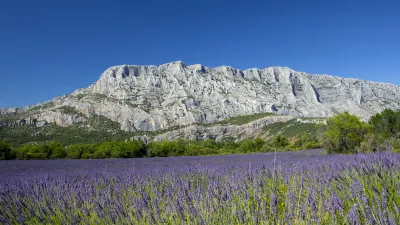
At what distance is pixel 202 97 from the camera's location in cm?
13362

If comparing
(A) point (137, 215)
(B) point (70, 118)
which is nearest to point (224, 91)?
(B) point (70, 118)

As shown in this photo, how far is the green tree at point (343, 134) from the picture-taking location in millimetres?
24078

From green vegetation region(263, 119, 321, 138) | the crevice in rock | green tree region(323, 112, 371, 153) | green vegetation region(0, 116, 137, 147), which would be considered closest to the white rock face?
green vegetation region(263, 119, 321, 138)

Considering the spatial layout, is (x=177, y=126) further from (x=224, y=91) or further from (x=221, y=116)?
(x=224, y=91)

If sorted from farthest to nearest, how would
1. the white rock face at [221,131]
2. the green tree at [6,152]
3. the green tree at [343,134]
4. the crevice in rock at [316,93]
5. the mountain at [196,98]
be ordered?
the crevice in rock at [316,93]
the mountain at [196,98]
the white rock face at [221,131]
the green tree at [6,152]
the green tree at [343,134]

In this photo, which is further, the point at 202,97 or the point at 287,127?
the point at 202,97

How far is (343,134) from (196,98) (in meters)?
107

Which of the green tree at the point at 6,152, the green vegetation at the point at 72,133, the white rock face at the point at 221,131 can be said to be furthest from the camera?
the white rock face at the point at 221,131

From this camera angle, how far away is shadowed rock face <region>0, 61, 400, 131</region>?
115m

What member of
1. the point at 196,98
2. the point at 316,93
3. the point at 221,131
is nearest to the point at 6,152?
the point at 221,131

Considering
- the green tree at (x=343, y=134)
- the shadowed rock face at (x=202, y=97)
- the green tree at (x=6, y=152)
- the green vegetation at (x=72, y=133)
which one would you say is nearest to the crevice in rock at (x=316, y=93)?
the shadowed rock face at (x=202, y=97)

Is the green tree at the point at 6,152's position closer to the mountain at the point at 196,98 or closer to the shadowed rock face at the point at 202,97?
the mountain at the point at 196,98

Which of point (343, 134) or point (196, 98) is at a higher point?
point (196, 98)

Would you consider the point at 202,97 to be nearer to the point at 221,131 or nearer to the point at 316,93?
the point at 221,131
